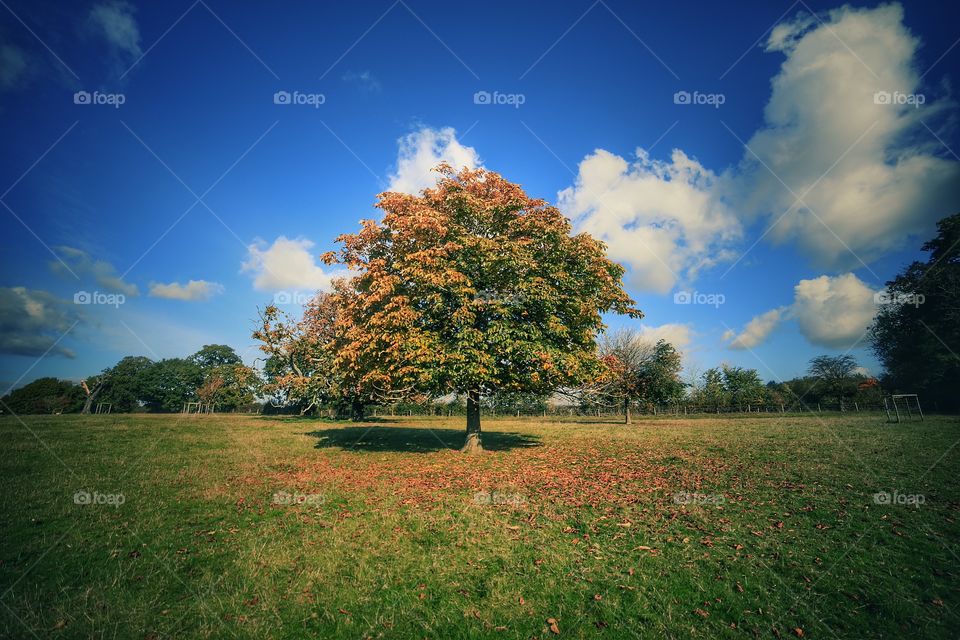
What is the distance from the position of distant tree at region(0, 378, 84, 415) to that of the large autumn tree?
93.9 m

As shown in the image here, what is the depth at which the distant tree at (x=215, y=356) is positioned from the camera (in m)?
110

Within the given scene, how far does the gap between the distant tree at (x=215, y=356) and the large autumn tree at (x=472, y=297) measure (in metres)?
117

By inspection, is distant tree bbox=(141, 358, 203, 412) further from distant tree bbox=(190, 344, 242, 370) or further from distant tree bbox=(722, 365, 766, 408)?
distant tree bbox=(722, 365, 766, 408)

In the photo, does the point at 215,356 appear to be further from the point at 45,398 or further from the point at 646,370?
the point at 646,370

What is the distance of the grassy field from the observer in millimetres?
5156

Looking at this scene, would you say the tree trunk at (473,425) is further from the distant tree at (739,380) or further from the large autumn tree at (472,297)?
the distant tree at (739,380)

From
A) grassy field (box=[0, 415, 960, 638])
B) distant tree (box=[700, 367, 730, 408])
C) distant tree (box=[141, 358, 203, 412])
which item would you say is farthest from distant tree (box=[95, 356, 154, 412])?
distant tree (box=[700, 367, 730, 408])

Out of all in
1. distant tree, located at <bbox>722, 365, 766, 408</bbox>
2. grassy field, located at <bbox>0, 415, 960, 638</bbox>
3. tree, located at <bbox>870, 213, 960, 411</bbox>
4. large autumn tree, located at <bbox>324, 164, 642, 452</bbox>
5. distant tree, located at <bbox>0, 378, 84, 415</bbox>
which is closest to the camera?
grassy field, located at <bbox>0, 415, 960, 638</bbox>

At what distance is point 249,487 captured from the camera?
12219mm

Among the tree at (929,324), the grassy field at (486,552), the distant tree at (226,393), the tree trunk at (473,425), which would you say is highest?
the tree at (929,324)

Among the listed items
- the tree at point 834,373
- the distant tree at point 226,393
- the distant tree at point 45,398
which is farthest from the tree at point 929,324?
the distant tree at point 45,398

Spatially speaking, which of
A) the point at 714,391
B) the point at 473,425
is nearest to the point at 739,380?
the point at 714,391

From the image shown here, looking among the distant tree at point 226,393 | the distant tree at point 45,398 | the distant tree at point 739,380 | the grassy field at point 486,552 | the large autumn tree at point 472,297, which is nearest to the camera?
the grassy field at point 486,552

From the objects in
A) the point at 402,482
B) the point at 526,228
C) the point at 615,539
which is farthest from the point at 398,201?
the point at 615,539
